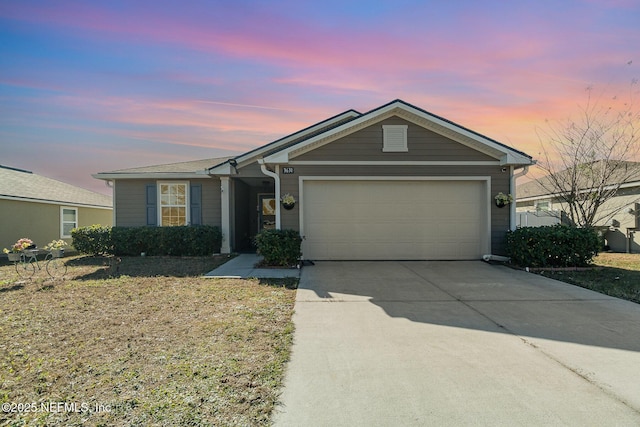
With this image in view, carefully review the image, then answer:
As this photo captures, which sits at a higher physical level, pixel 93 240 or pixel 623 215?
pixel 623 215

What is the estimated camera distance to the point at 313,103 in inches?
476

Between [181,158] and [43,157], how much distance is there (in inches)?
206

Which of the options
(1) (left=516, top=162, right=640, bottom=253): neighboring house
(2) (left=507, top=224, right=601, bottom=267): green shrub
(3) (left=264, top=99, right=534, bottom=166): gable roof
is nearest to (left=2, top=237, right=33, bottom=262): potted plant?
(3) (left=264, top=99, right=534, bottom=166): gable roof

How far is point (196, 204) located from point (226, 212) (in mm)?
1372

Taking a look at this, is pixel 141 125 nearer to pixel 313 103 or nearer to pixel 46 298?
pixel 313 103

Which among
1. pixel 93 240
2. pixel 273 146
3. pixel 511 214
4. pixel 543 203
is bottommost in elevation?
pixel 93 240

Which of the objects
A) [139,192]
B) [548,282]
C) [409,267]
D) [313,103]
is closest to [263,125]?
[313,103]

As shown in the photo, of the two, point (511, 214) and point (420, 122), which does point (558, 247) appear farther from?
point (420, 122)

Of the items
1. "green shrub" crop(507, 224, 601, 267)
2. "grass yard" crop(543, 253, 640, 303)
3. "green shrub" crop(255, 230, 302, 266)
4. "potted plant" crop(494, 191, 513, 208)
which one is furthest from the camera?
"potted plant" crop(494, 191, 513, 208)

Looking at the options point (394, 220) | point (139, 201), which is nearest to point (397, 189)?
point (394, 220)

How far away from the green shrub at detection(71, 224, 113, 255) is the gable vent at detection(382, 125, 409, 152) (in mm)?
9560

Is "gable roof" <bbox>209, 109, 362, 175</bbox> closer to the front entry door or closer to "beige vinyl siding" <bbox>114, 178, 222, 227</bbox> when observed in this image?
"beige vinyl siding" <bbox>114, 178, 222, 227</bbox>

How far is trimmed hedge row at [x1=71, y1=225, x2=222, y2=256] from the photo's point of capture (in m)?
11.8

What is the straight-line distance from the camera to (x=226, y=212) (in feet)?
40.4
